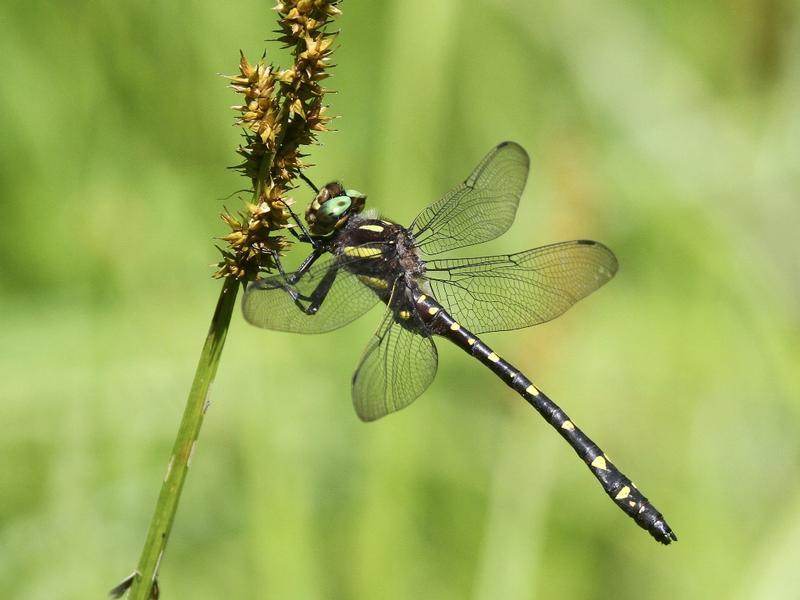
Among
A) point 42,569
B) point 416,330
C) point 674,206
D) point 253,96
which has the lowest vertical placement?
point 42,569

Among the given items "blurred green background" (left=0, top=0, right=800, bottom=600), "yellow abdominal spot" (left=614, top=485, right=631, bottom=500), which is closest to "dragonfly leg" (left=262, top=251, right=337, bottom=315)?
"blurred green background" (left=0, top=0, right=800, bottom=600)

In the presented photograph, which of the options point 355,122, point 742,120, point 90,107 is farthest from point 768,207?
point 90,107

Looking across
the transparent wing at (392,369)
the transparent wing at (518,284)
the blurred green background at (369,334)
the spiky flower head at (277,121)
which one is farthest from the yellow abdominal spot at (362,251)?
the spiky flower head at (277,121)

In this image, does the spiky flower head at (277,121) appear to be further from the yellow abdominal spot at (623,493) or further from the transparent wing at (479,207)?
the yellow abdominal spot at (623,493)

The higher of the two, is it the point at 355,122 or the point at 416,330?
the point at 355,122

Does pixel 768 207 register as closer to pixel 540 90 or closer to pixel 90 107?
pixel 540 90

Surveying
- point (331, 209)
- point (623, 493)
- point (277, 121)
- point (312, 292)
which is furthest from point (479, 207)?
point (277, 121)

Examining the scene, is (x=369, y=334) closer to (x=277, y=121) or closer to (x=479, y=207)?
(x=479, y=207)
